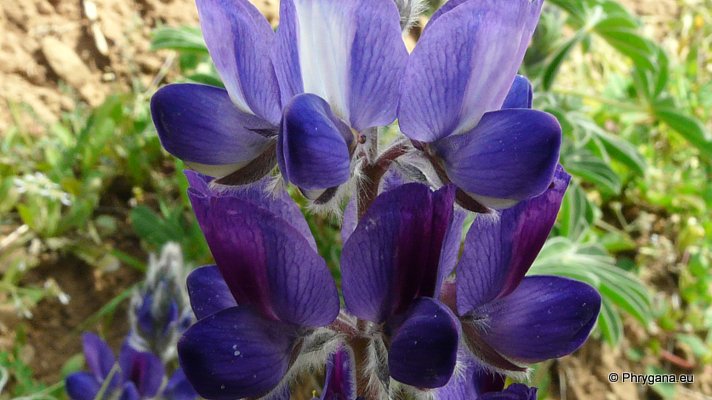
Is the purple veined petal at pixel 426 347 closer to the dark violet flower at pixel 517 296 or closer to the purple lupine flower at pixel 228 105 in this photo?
the dark violet flower at pixel 517 296

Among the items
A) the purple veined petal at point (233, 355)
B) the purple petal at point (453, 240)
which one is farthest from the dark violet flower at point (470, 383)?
the purple veined petal at point (233, 355)

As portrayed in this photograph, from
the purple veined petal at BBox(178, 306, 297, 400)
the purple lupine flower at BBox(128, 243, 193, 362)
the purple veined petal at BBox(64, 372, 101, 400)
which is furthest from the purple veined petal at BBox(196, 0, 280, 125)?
the purple veined petal at BBox(64, 372, 101, 400)

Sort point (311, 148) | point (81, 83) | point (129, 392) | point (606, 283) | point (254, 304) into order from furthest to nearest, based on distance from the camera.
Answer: point (81, 83) < point (606, 283) < point (129, 392) < point (254, 304) < point (311, 148)

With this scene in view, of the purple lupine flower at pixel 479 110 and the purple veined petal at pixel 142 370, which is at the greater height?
the purple lupine flower at pixel 479 110

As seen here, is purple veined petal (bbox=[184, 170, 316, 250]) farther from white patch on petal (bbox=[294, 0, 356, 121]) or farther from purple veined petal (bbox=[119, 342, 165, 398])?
purple veined petal (bbox=[119, 342, 165, 398])

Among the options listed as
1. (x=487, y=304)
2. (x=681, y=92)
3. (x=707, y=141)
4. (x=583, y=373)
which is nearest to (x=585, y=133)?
(x=707, y=141)

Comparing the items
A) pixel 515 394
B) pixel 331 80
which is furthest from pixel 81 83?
pixel 515 394

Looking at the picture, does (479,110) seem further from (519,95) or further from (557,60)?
(557,60)
